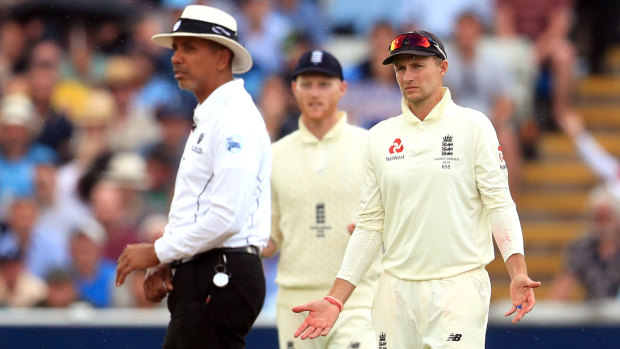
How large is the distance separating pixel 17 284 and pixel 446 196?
6475 mm

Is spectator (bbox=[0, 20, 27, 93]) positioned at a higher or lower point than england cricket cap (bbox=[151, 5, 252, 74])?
higher

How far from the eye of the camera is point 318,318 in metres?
5.90

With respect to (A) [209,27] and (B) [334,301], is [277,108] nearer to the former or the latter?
(A) [209,27]

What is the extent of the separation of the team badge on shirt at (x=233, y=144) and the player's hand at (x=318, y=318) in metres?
0.88

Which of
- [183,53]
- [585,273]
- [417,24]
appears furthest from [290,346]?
[417,24]

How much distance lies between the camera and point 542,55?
12.5 meters

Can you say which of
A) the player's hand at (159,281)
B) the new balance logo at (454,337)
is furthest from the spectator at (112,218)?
the new balance logo at (454,337)

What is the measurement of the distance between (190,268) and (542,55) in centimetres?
713

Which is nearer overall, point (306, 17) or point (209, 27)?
point (209, 27)

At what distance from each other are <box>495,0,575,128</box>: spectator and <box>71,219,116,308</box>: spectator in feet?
15.3

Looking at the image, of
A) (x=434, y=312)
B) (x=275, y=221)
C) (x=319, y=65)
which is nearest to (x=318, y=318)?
(x=434, y=312)

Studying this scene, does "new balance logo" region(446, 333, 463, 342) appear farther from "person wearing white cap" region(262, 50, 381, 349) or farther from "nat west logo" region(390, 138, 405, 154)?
"person wearing white cap" region(262, 50, 381, 349)

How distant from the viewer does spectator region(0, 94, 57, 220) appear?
39.9ft

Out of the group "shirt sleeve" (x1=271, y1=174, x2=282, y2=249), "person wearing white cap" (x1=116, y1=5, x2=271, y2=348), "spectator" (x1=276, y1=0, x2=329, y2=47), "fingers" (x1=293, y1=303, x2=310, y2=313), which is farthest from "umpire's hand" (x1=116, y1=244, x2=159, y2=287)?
"spectator" (x1=276, y1=0, x2=329, y2=47)
